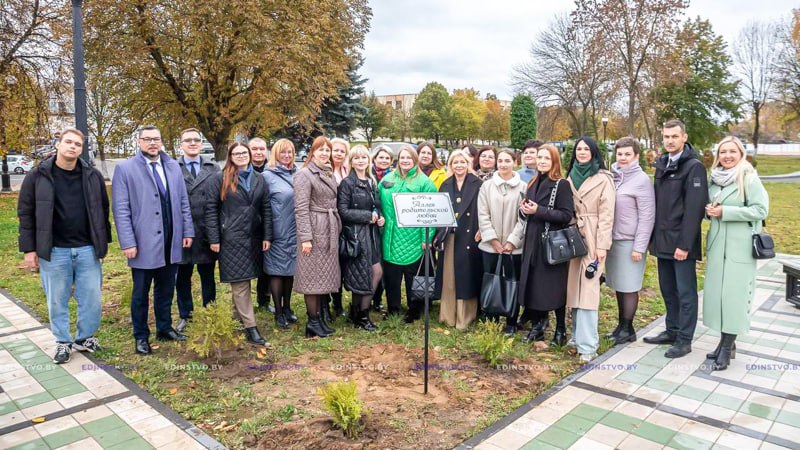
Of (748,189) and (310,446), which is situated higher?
(748,189)

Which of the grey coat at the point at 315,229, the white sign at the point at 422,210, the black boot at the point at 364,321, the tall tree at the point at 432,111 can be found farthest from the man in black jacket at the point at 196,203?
the tall tree at the point at 432,111

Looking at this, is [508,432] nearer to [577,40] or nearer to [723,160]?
[723,160]

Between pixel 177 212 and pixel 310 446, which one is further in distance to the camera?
pixel 177 212

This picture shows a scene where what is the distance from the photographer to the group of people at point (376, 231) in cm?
457

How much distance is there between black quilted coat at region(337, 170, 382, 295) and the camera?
17.2ft

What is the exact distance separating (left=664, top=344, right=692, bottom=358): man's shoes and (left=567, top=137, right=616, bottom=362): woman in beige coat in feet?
2.35

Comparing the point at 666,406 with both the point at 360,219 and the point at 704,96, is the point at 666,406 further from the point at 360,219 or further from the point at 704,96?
the point at 704,96

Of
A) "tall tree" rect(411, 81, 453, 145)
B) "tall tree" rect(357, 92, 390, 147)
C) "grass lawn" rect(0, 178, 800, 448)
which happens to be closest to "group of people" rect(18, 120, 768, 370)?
"grass lawn" rect(0, 178, 800, 448)

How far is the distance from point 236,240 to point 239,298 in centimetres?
60

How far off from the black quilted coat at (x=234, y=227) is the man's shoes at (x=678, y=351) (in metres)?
4.18

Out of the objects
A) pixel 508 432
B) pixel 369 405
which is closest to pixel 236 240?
pixel 369 405

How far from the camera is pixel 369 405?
394 centimetres

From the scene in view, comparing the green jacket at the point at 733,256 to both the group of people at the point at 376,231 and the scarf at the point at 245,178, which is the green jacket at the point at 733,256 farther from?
the scarf at the point at 245,178

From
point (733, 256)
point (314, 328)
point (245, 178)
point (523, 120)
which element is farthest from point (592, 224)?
point (523, 120)
